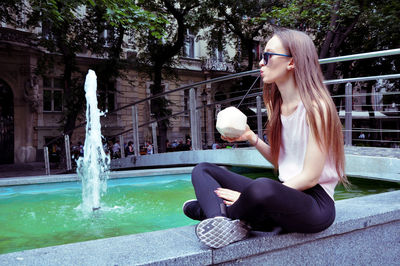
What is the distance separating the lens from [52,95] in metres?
18.2

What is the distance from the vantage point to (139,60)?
16031 millimetres

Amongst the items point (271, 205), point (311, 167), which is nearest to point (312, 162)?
point (311, 167)

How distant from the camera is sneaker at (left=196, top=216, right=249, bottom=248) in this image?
141cm

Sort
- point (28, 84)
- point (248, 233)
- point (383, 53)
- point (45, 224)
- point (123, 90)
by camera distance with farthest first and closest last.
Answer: point (123, 90), point (28, 84), point (383, 53), point (45, 224), point (248, 233)

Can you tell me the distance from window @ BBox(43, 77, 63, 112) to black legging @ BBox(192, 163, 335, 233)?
1805 cm

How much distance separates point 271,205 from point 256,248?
22 cm

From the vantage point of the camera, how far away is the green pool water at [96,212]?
2854 millimetres

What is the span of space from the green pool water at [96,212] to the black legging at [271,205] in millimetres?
1432

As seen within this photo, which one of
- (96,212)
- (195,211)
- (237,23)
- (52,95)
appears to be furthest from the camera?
(52,95)

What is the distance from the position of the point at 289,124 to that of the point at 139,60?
15.0m

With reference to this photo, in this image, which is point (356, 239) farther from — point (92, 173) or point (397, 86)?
point (397, 86)

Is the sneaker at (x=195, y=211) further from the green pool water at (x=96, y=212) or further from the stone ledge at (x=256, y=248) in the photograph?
the green pool water at (x=96, y=212)

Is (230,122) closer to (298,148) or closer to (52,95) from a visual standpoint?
(298,148)

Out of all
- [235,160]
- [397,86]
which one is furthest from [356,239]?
[397,86]
